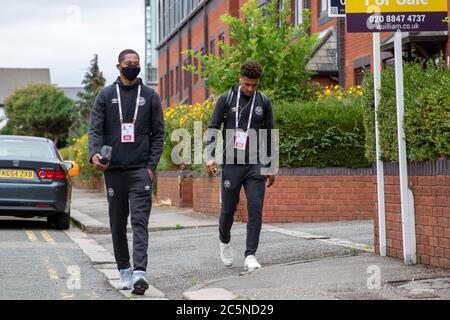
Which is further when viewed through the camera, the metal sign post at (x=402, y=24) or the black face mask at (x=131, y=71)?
the metal sign post at (x=402, y=24)

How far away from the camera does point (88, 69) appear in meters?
97.8

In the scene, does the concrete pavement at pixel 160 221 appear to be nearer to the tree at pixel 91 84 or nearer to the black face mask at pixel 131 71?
the black face mask at pixel 131 71

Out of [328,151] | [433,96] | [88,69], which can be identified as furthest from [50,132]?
[433,96]

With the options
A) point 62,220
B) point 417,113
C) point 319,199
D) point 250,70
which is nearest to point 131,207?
point 250,70

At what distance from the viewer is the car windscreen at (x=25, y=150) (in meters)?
15.6

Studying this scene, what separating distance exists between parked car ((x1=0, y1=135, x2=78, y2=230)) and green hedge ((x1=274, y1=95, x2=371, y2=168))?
3.54m

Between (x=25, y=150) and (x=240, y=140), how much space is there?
7682mm

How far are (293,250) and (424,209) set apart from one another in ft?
7.08

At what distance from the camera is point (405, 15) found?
9.42m

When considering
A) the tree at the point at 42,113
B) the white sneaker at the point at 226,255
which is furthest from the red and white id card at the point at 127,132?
the tree at the point at 42,113

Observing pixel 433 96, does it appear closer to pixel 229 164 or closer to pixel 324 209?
pixel 229 164

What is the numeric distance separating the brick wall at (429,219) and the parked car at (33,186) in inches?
281

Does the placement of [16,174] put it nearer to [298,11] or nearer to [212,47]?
[298,11]

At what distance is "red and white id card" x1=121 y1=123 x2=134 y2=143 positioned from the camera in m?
7.96
